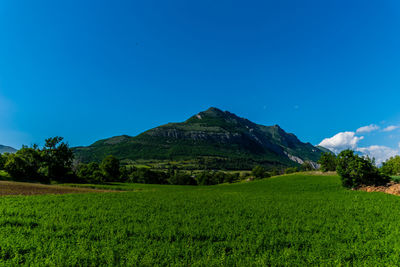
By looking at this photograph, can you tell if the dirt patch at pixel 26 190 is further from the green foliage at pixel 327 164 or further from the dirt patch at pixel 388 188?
the green foliage at pixel 327 164

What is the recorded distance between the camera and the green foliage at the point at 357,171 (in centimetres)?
3825

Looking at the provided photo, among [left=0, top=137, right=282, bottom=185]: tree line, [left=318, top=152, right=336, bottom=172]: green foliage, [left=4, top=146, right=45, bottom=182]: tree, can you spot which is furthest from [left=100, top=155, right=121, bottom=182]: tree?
[left=318, top=152, right=336, bottom=172]: green foliage

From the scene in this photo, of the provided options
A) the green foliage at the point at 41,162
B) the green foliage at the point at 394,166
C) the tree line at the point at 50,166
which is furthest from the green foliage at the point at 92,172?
the green foliage at the point at 394,166

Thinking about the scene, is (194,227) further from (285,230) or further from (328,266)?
(328,266)

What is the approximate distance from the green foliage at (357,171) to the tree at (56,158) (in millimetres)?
89564

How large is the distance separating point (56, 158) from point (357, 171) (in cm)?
9293

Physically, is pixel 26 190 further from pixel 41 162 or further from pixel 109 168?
pixel 109 168

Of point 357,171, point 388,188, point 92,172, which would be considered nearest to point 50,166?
point 92,172

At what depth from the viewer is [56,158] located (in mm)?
71688

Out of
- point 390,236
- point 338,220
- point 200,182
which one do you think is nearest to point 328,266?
point 390,236

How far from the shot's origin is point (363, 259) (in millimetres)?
9016

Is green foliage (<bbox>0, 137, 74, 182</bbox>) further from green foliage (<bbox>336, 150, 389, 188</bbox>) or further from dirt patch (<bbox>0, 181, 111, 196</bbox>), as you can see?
green foliage (<bbox>336, 150, 389, 188</bbox>)

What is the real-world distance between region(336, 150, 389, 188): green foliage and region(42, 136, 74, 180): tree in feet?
294

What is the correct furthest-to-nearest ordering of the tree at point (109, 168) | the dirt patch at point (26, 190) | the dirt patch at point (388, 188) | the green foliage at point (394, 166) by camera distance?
1. the green foliage at point (394, 166)
2. the tree at point (109, 168)
3. the dirt patch at point (26, 190)
4. the dirt patch at point (388, 188)
